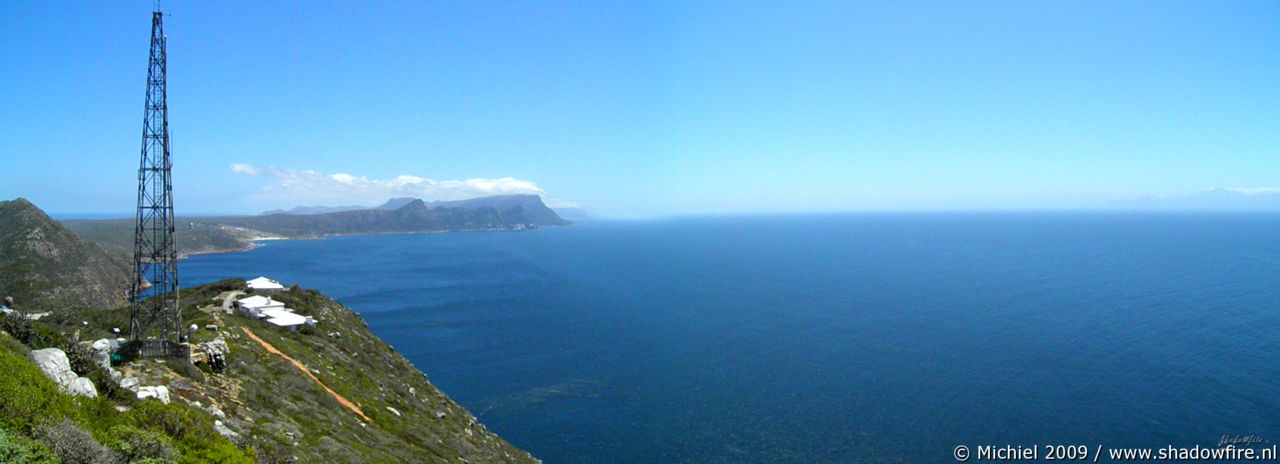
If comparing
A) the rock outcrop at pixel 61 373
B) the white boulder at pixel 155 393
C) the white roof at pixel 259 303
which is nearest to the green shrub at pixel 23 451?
the rock outcrop at pixel 61 373

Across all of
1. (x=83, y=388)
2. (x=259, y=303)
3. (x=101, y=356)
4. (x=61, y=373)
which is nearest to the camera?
(x=83, y=388)

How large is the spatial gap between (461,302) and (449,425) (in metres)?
64.5

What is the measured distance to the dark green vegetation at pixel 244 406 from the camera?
11.6m

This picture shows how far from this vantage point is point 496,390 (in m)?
54.1

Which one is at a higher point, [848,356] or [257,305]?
[257,305]

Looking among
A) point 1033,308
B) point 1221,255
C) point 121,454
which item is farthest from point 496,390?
point 1221,255

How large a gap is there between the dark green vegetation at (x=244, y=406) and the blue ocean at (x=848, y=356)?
10609 mm

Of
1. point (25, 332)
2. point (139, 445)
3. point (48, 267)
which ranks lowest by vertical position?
point (48, 267)

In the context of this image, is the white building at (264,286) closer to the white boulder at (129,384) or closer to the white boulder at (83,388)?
the white boulder at (129,384)

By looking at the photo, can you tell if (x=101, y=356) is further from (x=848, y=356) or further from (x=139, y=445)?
(x=848, y=356)

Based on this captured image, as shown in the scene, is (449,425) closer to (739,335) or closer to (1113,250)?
(739,335)

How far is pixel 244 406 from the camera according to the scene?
66.5 ft

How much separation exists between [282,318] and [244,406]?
23421mm

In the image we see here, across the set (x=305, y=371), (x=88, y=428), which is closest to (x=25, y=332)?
(x=88, y=428)
